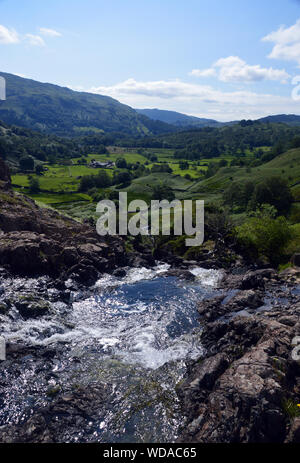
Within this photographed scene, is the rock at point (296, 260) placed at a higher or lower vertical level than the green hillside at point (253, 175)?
lower

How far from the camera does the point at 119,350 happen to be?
4109 cm

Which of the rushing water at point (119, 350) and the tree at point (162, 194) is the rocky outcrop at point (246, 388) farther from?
the tree at point (162, 194)

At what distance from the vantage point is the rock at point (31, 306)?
48062mm

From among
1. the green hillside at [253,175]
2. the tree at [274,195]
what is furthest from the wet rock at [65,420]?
the green hillside at [253,175]

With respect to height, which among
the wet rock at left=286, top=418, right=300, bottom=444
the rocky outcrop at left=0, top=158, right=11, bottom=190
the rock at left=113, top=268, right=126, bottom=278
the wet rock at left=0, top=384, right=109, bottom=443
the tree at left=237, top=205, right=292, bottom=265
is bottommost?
the wet rock at left=0, top=384, right=109, bottom=443

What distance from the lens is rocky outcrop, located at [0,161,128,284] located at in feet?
207

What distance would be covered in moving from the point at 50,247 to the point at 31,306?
21869 millimetres

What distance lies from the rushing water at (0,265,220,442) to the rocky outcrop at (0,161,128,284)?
5.32 metres

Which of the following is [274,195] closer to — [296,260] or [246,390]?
[296,260]

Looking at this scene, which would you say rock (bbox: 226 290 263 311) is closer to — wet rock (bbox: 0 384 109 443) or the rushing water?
the rushing water

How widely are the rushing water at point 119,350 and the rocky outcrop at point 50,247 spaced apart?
17.5ft

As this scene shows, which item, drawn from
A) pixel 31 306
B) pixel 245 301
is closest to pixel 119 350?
pixel 31 306

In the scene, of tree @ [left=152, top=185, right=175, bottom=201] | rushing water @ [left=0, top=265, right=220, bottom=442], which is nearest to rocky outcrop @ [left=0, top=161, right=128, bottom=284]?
rushing water @ [left=0, top=265, right=220, bottom=442]

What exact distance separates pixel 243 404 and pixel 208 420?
3654 mm
